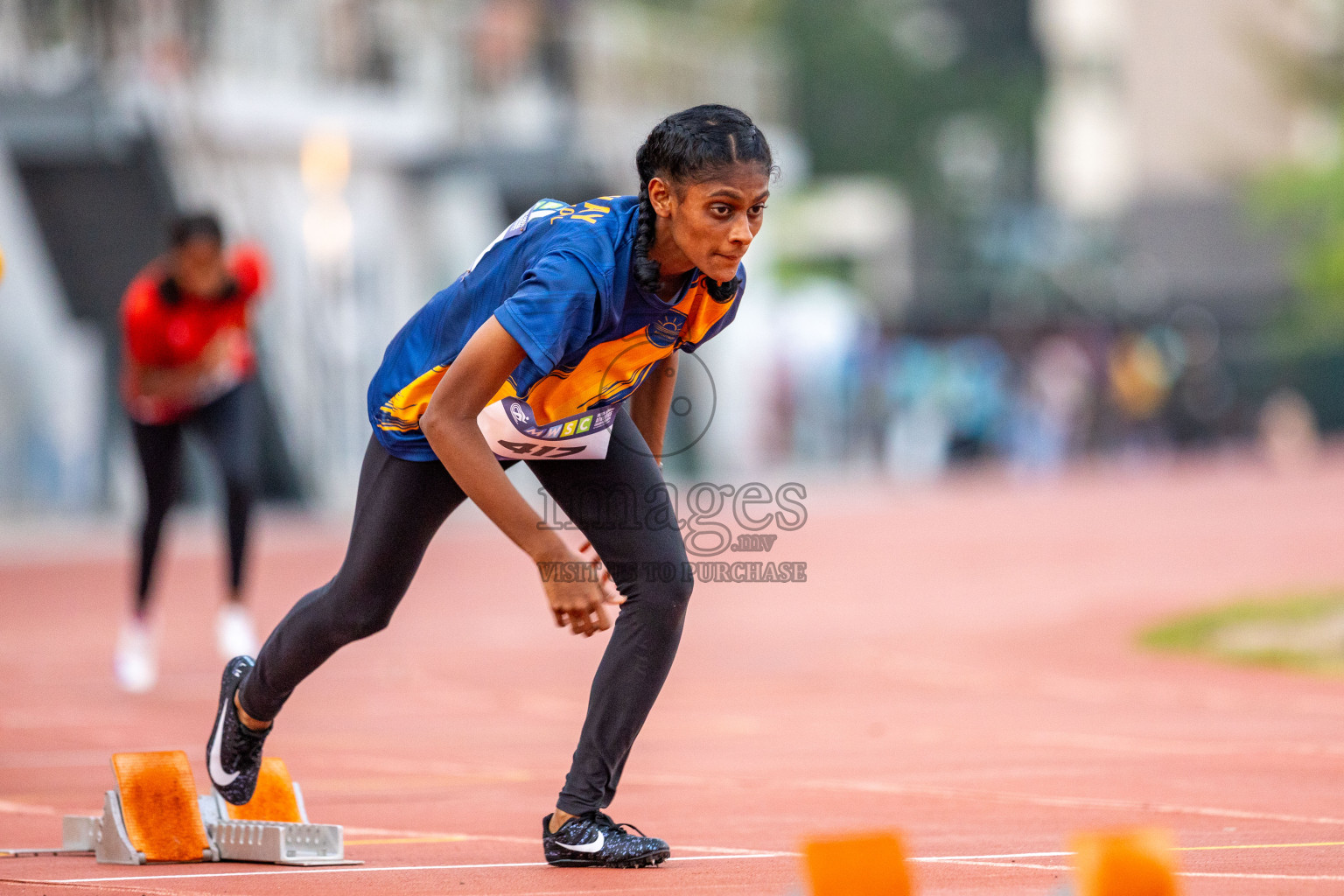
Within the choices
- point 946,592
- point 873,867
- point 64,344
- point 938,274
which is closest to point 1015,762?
point 873,867

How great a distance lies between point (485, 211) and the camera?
1039 inches

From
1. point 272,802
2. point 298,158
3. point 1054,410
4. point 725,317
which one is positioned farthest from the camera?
point 1054,410

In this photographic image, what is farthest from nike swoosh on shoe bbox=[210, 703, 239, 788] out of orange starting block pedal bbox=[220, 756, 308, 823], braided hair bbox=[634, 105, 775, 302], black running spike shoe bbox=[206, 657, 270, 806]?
braided hair bbox=[634, 105, 775, 302]

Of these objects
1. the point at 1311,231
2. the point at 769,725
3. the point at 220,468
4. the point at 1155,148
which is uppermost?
the point at 1155,148

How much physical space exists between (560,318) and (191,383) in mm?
5180

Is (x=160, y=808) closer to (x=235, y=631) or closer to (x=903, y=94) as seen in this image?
(x=235, y=631)

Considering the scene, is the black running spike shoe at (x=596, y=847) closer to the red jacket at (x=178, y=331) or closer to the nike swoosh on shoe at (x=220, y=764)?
the nike swoosh on shoe at (x=220, y=764)

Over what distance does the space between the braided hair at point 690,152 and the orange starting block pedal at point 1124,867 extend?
1.66 m

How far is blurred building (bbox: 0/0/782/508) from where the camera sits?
19406 millimetres

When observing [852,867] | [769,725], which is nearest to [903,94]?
[769,725]

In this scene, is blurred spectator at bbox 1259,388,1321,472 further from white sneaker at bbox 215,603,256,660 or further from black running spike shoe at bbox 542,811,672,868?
black running spike shoe at bbox 542,811,672,868

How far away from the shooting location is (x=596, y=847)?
454 cm

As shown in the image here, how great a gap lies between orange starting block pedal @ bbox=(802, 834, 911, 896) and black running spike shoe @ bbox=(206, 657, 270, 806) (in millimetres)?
1943

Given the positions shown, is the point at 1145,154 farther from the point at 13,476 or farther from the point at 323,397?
the point at 13,476
